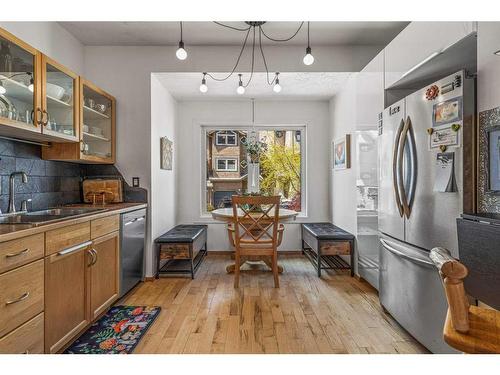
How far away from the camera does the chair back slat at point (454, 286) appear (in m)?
0.75

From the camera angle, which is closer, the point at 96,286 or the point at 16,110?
the point at 16,110

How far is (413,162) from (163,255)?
106 inches

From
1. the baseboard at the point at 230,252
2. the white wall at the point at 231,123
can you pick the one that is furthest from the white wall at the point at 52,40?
the baseboard at the point at 230,252

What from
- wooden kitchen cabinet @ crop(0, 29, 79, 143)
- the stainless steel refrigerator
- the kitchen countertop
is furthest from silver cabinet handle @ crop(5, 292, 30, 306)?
the stainless steel refrigerator

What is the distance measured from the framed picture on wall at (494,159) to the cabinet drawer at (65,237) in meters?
2.38

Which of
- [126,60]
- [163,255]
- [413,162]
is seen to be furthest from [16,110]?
[413,162]

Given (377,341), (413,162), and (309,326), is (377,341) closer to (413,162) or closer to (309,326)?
(309,326)

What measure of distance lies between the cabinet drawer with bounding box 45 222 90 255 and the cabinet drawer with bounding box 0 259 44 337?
0.11 meters

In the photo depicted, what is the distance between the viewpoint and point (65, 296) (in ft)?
6.17

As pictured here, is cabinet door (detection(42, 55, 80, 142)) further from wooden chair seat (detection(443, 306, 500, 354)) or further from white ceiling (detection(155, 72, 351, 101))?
wooden chair seat (detection(443, 306, 500, 354))

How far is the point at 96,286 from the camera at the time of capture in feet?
7.54

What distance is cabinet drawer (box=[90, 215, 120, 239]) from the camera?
2250 millimetres

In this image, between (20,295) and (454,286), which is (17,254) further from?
(454,286)
